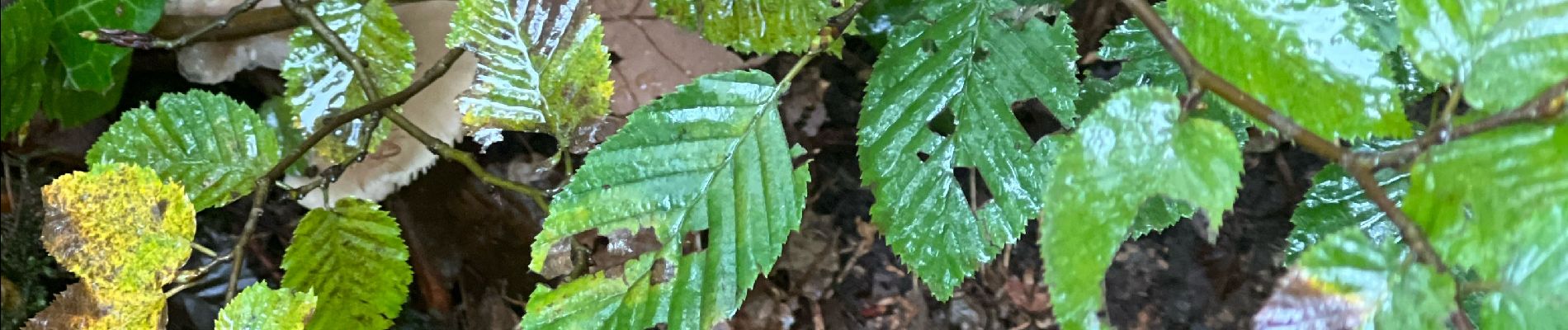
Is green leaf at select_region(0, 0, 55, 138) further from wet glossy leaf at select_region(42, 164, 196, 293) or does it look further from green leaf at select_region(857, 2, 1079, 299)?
green leaf at select_region(857, 2, 1079, 299)

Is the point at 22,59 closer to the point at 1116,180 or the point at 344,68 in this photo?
the point at 344,68

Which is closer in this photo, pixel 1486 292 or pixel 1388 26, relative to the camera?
pixel 1486 292

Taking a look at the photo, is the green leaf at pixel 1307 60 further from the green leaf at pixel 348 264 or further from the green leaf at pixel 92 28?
the green leaf at pixel 92 28

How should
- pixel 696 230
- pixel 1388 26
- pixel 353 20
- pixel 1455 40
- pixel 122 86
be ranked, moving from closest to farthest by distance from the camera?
1. pixel 1455 40
2. pixel 1388 26
3. pixel 696 230
4. pixel 353 20
5. pixel 122 86

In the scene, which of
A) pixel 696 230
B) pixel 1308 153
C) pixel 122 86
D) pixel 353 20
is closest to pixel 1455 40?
pixel 696 230

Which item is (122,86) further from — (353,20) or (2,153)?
(353,20)

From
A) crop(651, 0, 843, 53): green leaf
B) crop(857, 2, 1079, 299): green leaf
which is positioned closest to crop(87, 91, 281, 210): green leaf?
crop(651, 0, 843, 53): green leaf
